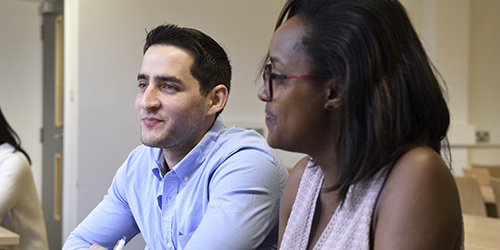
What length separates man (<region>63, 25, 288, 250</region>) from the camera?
4.79 ft

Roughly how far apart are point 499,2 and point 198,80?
19.0 ft

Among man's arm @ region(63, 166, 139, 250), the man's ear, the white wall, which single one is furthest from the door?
the man's ear

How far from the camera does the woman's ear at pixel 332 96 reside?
37.9 inches

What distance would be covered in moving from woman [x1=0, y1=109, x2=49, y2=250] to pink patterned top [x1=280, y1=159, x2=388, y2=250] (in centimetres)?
190

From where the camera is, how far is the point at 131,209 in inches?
68.9

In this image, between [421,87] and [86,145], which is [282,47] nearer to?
[421,87]

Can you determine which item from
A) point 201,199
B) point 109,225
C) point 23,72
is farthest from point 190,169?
point 23,72

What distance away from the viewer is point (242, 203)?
1.46 m

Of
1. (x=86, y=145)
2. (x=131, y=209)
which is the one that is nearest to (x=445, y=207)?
(x=131, y=209)

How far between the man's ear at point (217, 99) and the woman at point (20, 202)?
1419 millimetres

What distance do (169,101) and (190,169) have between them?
0.21 m

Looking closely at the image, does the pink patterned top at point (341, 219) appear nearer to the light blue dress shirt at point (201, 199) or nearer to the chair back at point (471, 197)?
the light blue dress shirt at point (201, 199)

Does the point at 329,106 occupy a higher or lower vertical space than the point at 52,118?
higher

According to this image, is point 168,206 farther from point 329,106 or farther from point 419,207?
point 419,207
